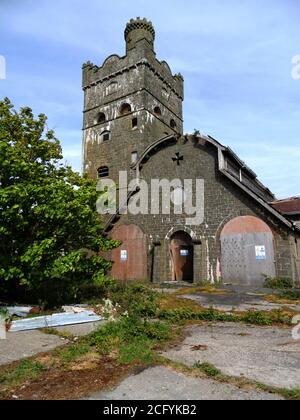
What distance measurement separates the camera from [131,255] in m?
18.1

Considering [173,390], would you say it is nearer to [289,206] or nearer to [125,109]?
[289,206]

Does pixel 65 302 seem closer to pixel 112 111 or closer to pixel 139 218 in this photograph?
pixel 139 218

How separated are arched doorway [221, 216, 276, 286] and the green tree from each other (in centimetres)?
692

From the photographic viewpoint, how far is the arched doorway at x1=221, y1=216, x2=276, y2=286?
1459 centimetres

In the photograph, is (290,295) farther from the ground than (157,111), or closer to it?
closer to it

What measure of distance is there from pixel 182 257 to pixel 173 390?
44.6 ft

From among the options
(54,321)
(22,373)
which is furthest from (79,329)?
(22,373)

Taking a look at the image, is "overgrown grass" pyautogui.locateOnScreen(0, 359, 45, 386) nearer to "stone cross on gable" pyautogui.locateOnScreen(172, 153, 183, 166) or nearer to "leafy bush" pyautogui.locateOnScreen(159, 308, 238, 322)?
"leafy bush" pyautogui.locateOnScreen(159, 308, 238, 322)

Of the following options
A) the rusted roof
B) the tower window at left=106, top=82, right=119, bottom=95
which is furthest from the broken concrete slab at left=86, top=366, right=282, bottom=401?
the tower window at left=106, top=82, right=119, bottom=95

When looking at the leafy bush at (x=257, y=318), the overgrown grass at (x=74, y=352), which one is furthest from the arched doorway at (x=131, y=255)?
the overgrown grass at (x=74, y=352)

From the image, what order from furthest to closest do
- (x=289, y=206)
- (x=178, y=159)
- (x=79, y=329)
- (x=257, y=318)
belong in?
(x=289, y=206), (x=178, y=159), (x=257, y=318), (x=79, y=329)

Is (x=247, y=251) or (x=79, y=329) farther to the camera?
(x=247, y=251)

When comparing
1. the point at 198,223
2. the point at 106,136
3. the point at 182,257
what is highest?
the point at 106,136

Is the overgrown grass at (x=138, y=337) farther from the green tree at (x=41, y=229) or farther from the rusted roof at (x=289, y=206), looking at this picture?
the rusted roof at (x=289, y=206)
